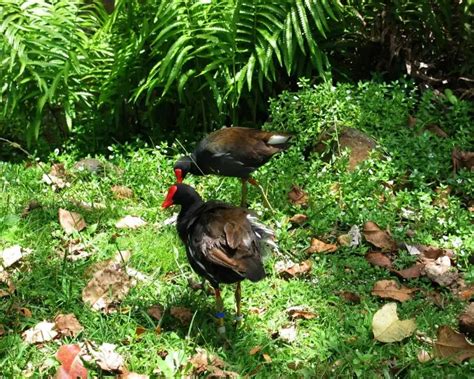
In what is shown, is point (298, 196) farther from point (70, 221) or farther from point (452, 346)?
point (452, 346)

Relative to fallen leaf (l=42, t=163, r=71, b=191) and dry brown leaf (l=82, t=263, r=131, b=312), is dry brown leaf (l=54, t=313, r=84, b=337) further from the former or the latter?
fallen leaf (l=42, t=163, r=71, b=191)

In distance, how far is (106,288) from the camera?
4.12 metres

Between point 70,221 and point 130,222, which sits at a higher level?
point 70,221

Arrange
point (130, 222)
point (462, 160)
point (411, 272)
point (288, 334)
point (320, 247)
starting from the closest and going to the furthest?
1. point (288, 334)
2. point (411, 272)
3. point (320, 247)
4. point (130, 222)
5. point (462, 160)

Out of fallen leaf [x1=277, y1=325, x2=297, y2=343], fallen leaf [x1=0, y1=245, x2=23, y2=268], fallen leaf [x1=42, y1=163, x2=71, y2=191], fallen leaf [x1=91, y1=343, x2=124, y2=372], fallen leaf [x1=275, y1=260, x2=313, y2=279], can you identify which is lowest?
fallen leaf [x1=42, y1=163, x2=71, y2=191]

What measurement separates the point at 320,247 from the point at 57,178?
242cm

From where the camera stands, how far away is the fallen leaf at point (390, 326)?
149 inches

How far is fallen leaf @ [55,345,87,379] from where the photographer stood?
3391mm

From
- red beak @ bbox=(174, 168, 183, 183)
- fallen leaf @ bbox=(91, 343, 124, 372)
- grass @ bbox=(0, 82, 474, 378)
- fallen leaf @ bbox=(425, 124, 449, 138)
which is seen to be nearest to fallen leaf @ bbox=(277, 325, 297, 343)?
grass @ bbox=(0, 82, 474, 378)

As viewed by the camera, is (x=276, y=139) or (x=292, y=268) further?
(x=276, y=139)

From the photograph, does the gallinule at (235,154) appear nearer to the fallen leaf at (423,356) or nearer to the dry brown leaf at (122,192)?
the dry brown leaf at (122,192)

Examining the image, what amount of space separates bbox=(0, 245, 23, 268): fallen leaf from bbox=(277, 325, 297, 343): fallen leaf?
1.70m

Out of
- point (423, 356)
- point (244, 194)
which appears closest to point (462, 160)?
point (244, 194)

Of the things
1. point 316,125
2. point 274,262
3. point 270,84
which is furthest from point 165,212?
point 270,84
